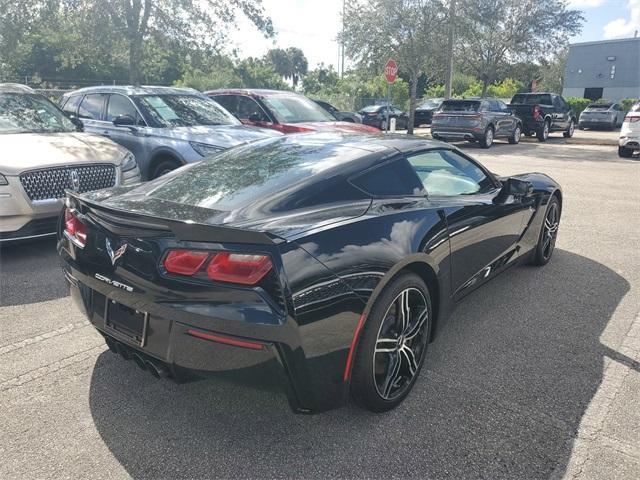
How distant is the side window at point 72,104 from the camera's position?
8227mm

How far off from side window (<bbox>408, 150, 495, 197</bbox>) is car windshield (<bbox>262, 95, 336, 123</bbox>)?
19.0 ft

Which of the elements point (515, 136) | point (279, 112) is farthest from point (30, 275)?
point (515, 136)

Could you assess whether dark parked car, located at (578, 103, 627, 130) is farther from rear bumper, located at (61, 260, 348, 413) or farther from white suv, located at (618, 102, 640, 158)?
rear bumper, located at (61, 260, 348, 413)

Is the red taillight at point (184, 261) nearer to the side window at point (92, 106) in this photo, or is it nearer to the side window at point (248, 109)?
the side window at point (92, 106)

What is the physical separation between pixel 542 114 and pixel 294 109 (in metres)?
14.7

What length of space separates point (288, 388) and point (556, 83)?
6708 centimetres

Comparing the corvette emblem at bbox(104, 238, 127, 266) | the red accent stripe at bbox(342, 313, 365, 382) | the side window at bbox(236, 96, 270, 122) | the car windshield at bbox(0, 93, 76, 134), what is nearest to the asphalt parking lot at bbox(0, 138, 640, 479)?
the red accent stripe at bbox(342, 313, 365, 382)

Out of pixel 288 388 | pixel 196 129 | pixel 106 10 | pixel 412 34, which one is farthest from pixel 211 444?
pixel 412 34

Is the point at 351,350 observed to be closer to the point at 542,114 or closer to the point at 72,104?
the point at 72,104

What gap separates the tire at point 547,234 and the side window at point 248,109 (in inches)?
224

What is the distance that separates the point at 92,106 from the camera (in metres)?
8.02

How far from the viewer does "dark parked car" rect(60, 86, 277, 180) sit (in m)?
6.67

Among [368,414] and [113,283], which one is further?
[368,414]

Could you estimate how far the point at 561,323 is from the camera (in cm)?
383
